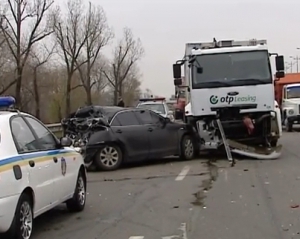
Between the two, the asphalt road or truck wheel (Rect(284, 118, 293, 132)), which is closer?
the asphalt road

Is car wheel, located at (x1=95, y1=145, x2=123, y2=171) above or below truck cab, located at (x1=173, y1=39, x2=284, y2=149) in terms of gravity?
below

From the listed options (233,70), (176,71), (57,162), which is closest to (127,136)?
(176,71)

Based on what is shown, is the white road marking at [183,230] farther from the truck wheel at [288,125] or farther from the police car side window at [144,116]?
the truck wheel at [288,125]

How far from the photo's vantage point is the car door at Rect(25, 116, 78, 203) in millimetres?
8367

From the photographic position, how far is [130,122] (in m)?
16.3

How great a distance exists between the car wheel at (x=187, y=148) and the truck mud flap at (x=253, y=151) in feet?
3.43

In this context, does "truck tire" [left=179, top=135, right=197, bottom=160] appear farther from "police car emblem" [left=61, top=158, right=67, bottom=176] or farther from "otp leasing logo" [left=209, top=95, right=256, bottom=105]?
"police car emblem" [left=61, top=158, right=67, bottom=176]

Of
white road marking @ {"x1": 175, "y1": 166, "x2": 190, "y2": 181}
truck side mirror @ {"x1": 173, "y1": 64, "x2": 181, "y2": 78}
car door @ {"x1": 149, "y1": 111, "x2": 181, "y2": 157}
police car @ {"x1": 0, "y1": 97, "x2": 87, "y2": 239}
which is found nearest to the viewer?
police car @ {"x1": 0, "y1": 97, "x2": 87, "y2": 239}

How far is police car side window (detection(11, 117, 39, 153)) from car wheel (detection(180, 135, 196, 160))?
943cm

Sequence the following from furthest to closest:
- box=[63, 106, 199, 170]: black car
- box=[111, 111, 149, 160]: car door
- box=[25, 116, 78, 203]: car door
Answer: box=[111, 111, 149, 160]: car door
box=[63, 106, 199, 170]: black car
box=[25, 116, 78, 203]: car door

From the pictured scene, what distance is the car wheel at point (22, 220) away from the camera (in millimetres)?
6928

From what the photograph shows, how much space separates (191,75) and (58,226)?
967cm

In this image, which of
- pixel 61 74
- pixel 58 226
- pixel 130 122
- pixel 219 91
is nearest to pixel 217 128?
pixel 219 91

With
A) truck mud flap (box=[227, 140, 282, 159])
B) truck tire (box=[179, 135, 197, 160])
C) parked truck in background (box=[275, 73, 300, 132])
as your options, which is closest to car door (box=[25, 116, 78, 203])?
truck tire (box=[179, 135, 197, 160])
